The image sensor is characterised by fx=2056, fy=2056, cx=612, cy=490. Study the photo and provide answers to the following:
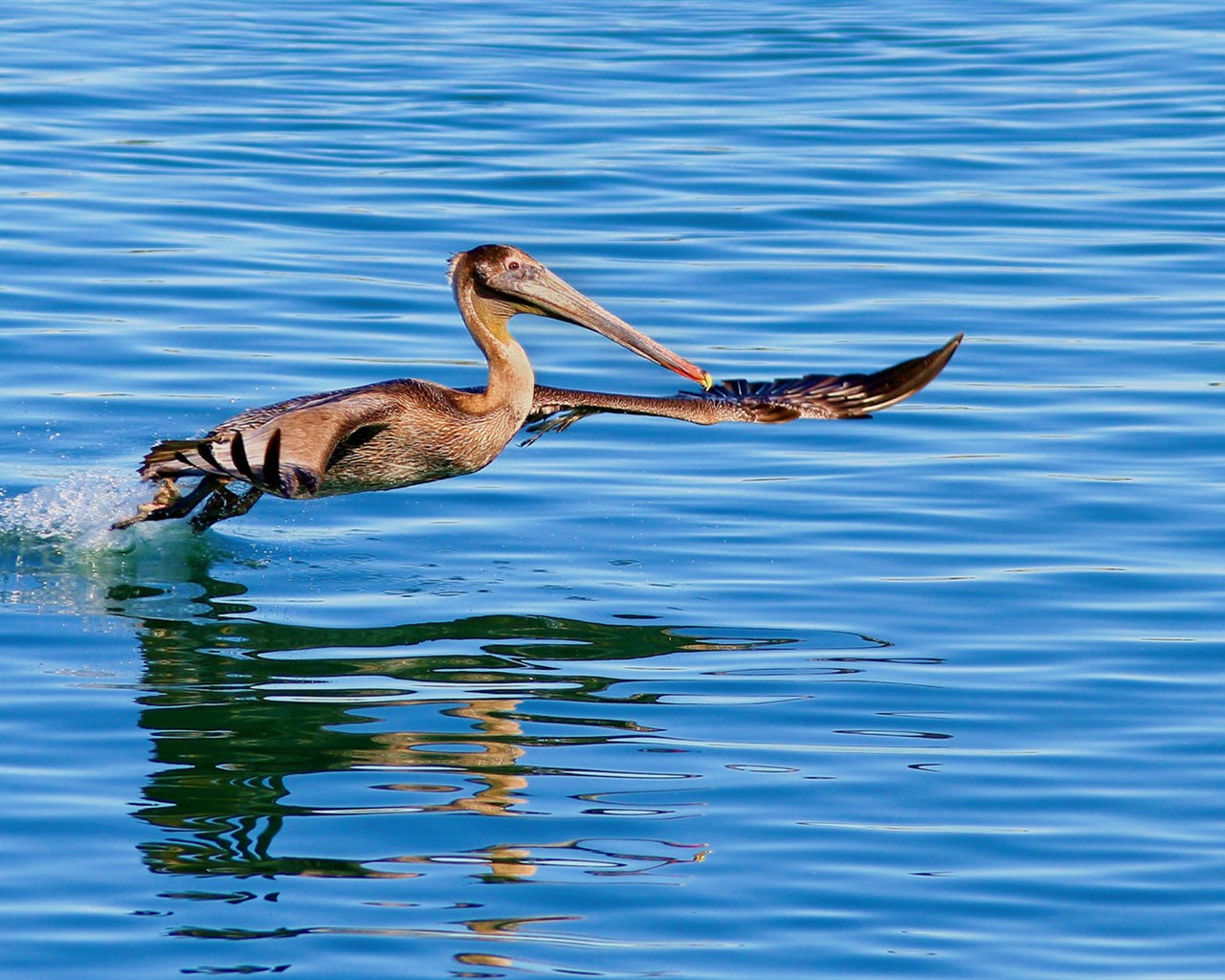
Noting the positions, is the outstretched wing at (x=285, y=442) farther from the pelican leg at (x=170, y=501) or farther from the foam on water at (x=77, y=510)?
the foam on water at (x=77, y=510)

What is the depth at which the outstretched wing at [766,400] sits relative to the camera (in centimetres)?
966

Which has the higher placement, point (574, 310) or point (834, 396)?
point (574, 310)

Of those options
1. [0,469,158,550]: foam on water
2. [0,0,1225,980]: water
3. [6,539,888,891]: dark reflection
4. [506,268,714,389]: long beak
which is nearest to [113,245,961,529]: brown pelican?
[506,268,714,389]: long beak

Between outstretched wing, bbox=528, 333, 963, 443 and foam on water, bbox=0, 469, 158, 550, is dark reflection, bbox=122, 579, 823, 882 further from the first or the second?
outstretched wing, bbox=528, 333, 963, 443

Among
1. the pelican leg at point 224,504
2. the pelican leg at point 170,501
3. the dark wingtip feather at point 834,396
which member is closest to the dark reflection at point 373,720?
the pelican leg at point 170,501

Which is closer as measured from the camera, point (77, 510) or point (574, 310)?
point (574, 310)

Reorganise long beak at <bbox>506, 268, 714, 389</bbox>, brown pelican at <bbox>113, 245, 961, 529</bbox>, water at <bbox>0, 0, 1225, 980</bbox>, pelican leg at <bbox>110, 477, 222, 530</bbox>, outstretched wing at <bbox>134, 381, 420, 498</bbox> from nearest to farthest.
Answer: water at <bbox>0, 0, 1225, 980</bbox>
outstretched wing at <bbox>134, 381, 420, 498</bbox>
brown pelican at <bbox>113, 245, 961, 529</bbox>
long beak at <bbox>506, 268, 714, 389</bbox>
pelican leg at <bbox>110, 477, 222, 530</bbox>

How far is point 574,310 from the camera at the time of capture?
9.23m

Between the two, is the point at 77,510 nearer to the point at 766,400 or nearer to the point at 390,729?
the point at 390,729

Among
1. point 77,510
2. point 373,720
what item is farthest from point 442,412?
point 373,720

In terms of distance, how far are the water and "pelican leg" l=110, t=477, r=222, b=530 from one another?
1.02ft

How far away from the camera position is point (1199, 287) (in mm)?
14055

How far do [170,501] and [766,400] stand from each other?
2.89 metres

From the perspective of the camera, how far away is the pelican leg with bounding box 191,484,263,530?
953 cm
